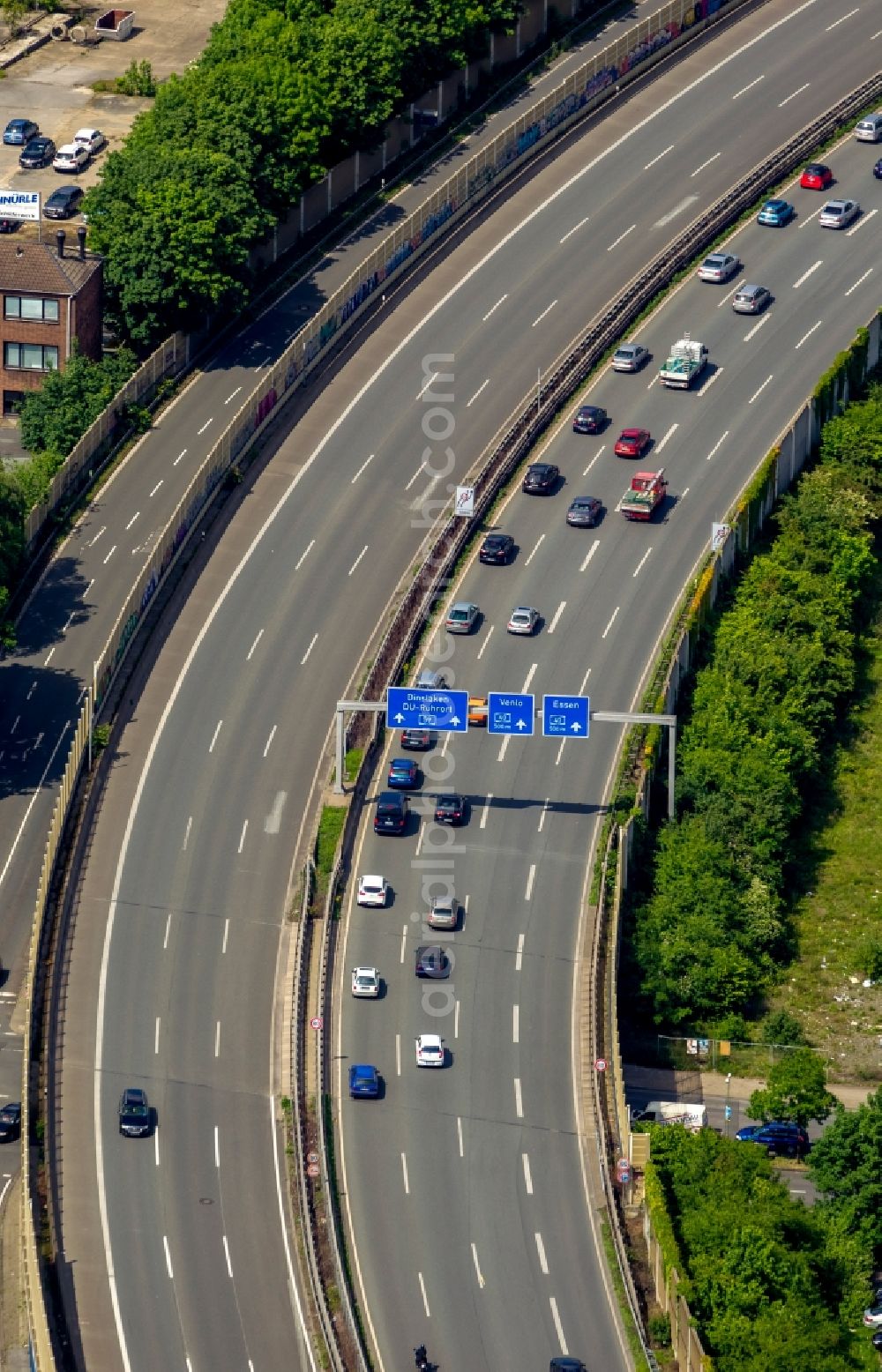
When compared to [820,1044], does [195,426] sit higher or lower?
higher

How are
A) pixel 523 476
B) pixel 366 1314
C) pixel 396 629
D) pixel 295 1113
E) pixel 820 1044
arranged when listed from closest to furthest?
1. pixel 366 1314
2. pixel 295 1113
3. pixel 820 1044
4. pixel 396 629
5. pixel 523 476

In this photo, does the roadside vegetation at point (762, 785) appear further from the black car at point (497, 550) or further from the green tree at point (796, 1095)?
the black car at point (497, 550)

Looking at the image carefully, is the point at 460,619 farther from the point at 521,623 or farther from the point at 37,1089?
the point at 37,1089

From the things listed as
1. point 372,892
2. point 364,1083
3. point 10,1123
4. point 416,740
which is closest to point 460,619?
point 416,740

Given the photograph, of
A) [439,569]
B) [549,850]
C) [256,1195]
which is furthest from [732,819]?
[256,1195]

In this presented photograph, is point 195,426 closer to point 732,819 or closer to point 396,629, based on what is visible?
point 396,629

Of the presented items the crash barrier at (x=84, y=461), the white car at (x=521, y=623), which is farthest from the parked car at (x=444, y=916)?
the crash barrier at (x=84, y=461)

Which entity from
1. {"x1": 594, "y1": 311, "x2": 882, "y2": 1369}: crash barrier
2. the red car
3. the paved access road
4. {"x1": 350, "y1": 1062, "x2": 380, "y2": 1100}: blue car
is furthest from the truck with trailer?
{"x1": 350, "y1": 1062, "x2": 380, "y2": 1100}: blue car
